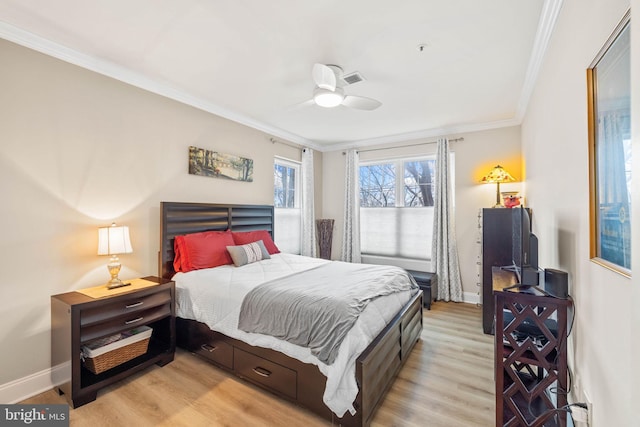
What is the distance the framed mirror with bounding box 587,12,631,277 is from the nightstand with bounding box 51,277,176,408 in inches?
115

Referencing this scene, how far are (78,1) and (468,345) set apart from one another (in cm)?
424

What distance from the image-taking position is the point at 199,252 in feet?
9.65

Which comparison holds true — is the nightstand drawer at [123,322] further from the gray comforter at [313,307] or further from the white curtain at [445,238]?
the white curtain at [445,238]

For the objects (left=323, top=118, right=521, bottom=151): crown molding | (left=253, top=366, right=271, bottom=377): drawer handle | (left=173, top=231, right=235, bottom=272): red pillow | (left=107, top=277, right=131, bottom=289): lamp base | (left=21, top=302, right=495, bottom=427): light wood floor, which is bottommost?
(left=21, top=302, right=495, bottom=427): light wood floor

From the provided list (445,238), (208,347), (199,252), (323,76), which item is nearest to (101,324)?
(208,347)

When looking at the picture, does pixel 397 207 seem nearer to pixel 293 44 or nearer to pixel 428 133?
pixel 428 133

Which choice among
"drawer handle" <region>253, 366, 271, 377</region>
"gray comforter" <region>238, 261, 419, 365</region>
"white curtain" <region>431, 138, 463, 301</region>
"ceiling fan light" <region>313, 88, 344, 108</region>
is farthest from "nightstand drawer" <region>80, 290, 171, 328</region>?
"white curtain" <region>431, 138, 463, 301</region>

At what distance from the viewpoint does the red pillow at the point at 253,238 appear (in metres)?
3.52

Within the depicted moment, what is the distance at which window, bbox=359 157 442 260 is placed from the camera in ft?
15.3

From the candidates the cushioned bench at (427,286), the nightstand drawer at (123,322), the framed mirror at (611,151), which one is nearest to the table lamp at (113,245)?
the nightstand drawer at (123,322)

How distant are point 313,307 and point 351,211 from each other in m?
3.33

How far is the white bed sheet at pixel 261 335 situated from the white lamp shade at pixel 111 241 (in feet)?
2.00

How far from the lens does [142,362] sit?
7.58ft

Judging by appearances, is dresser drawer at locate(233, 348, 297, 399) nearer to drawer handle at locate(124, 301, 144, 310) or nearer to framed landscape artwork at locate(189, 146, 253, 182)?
drawer handle at locate(124, 301, 144, 310)
